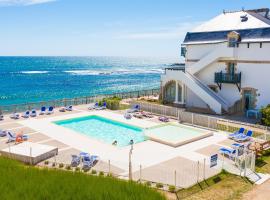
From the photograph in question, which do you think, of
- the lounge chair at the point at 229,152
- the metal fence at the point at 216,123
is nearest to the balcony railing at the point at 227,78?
the metal fence at the point at 216,123

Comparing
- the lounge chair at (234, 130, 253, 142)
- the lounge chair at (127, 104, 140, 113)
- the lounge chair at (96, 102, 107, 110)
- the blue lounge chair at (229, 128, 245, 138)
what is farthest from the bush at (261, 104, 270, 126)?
the lounge chair at (96, 102, 107, 110)

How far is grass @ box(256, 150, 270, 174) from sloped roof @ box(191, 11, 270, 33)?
51.8 ft

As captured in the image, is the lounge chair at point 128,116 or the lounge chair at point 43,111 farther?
the lounge chair at point 43,111

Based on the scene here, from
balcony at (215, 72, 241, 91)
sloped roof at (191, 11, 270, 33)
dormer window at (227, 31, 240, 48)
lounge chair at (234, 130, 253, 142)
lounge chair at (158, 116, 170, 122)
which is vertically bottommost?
lounge chair at (234, 130, 253, 142)

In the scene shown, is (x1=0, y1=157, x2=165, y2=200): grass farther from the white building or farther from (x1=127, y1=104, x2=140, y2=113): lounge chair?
the white building

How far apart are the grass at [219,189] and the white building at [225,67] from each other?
15789 mm

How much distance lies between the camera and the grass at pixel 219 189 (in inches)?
570

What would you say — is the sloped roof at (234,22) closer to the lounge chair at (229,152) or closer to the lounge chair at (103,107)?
the lounge chair at (103,107)

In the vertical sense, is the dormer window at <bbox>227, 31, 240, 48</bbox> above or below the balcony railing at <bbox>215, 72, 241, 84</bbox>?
above

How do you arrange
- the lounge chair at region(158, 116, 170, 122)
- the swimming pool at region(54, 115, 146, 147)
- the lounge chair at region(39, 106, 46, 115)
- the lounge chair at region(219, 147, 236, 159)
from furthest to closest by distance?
the lounge chair at region(39, 106, 46, 115) < the lounge chair at region(158, 116, 170, 122) < the swimming pool at region(54, 115, 146, 147) < the lounge chair at region(219, 147, 236, 159)

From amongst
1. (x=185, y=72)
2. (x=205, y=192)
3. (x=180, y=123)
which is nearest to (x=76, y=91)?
(x=185, y=72)

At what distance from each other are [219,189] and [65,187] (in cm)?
762

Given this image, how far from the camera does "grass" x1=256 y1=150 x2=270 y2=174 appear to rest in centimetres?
1781

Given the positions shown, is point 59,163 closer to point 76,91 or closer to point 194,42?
point 194,42
